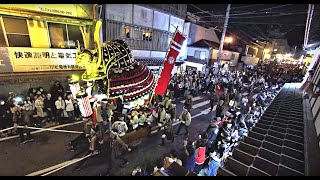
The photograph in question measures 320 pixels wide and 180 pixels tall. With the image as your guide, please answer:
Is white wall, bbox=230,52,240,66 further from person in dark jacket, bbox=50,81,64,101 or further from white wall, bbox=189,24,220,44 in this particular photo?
person in dark jacket, bbox=50,81,64,101

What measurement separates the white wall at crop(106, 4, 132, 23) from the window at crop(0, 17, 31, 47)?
20.1ft

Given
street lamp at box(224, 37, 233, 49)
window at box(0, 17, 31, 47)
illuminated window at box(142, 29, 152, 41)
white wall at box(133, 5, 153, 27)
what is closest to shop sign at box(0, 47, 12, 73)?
window at box(0, 17, 31, 47)

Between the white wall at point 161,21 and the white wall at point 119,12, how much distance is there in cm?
339

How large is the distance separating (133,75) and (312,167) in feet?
20.9

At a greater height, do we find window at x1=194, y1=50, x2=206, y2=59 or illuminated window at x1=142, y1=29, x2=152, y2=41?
illuminated window at x1=142, y1=29, x2=152, y2=41

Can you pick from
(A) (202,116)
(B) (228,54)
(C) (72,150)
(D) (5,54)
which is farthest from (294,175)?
(B) (228,54)

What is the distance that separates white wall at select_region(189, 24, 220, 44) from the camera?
26.5 meters

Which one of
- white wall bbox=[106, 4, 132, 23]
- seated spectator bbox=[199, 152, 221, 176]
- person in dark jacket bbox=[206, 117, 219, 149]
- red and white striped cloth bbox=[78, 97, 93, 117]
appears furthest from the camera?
white wall bbox=[106, 4, 132, 23]

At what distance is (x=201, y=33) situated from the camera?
27.8 metres

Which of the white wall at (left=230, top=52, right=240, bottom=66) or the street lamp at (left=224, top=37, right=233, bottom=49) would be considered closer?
the street lamp at (left=224, top=37, right=233, bottom=49)

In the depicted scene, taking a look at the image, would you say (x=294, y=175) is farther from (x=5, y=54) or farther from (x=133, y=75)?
(x=5, y=54)

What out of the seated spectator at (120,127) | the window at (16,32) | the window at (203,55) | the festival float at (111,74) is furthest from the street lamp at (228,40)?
the window at (16,32)

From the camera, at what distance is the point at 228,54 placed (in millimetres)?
32688

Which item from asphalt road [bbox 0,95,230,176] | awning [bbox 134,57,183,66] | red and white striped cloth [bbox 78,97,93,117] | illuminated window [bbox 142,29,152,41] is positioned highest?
illuminated window [bbox 142,29,152,41]
